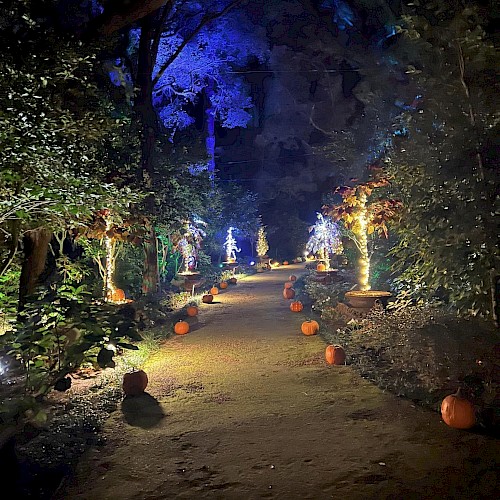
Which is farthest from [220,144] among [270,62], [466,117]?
[466,117]

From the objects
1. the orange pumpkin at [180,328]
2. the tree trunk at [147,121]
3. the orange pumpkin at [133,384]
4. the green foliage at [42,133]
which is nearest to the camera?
the green foliage at [42,133]

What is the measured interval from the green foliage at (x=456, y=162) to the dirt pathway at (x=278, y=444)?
1.76 m

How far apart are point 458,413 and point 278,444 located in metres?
1.66

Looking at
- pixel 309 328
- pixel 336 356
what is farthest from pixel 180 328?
pixel 336 356

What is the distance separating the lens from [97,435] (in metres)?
4.31

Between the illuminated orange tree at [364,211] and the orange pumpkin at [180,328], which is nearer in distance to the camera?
the illuminated orange tree at [364,211]

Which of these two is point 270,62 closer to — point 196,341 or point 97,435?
point 196,341

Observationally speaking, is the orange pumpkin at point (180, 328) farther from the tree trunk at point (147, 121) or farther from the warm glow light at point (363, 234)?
the warm glow light at point (363, 234)

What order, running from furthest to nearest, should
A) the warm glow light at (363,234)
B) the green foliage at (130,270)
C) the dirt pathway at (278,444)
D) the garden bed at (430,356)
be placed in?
the green foliage at (130,270), the warm glow light at (363,234), the garden bed at (430,356), the dirt pathway at (278,444)

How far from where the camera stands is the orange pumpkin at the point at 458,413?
406cm

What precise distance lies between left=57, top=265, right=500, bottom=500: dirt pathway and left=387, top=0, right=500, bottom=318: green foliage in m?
1.76

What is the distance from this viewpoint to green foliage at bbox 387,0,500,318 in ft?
17.6

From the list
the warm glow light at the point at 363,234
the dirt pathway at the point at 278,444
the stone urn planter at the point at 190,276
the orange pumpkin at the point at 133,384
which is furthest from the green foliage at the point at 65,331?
the stone urn planter at the point at 190,276

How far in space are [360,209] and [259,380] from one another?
16.8 feet
